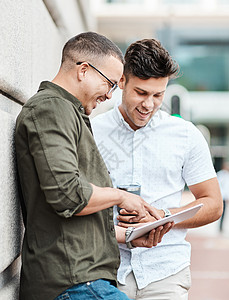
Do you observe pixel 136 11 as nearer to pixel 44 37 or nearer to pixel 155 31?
pixel 155 31

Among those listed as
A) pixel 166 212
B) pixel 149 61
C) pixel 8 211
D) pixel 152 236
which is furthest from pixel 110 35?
pixel 8 211

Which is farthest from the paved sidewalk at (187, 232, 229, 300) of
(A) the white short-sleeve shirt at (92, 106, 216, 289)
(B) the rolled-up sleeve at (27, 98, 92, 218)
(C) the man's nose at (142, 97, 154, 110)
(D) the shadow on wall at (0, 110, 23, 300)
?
(B) the rolled-up sleeve at (27, 98, 92, 218)

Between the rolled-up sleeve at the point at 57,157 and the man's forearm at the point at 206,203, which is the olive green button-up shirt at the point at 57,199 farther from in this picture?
the man's forearm at the point at 206,203

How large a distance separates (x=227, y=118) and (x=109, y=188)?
22.8 metres

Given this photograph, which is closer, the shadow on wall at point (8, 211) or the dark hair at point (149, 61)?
the shadow on wall at point (8, 211)

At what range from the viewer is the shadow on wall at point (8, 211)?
87.5 inches

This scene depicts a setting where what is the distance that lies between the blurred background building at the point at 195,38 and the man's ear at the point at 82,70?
54.9 feet

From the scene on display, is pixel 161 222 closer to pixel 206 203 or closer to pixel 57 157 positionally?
pixel 206 203

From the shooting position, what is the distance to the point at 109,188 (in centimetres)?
218

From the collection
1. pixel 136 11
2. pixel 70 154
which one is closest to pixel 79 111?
pixel 70 154

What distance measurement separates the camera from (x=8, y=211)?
2.32 metres

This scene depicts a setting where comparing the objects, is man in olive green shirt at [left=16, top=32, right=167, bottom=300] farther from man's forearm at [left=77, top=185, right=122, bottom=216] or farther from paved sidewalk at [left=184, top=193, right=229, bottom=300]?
paved sidewalk at [left=184, top=193, right=229, bottom=300]

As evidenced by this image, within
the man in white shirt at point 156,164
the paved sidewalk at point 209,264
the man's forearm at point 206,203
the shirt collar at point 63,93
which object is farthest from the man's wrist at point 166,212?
the paved sidewalk at point 209,264

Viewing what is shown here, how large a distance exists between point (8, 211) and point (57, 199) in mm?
379
